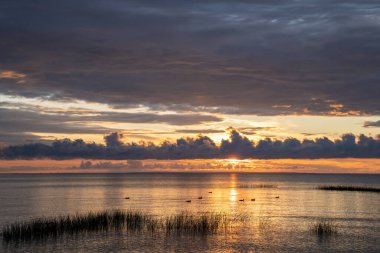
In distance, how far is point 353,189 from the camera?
4958 inches

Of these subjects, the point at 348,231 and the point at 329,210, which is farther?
the point at 329,210

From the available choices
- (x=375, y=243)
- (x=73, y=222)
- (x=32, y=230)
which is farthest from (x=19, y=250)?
(x=375, y=243)

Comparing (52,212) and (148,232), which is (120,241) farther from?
(52,212)

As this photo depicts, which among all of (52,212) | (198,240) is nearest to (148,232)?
(198,240)

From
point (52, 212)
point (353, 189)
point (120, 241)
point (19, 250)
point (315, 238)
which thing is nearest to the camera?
point (19, 250)

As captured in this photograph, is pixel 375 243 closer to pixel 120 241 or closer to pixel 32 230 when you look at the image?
pixel 120 241

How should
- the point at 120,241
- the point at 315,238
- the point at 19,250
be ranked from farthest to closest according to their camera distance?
the point at 315,238 < the point at 120,241 < the point at 19,250

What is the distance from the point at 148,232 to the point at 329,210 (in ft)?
124

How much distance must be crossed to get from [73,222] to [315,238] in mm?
23129

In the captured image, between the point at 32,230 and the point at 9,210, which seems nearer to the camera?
the point at 32,230

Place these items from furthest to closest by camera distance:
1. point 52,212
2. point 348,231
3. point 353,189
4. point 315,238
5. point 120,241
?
point 353,189
point 52,212
point 348,231
point 315,238
point 120,241

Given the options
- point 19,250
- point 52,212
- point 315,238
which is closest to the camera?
point 19,250

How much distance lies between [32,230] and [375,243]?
3067cm

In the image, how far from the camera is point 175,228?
46.7 metres
